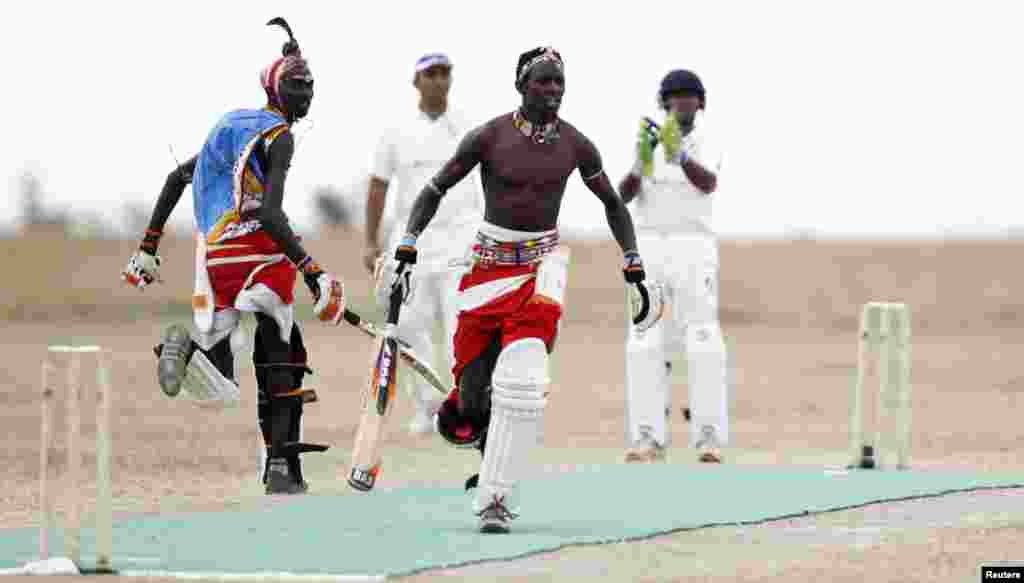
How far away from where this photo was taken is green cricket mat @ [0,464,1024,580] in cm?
932

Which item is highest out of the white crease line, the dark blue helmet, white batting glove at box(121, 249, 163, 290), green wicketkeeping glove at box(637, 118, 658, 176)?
the dark blue helmet

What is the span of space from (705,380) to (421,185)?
2642 mm

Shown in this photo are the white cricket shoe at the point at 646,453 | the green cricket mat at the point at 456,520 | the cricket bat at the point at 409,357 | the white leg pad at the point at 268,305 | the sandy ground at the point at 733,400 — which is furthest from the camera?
the white cricket shoe at the point at 646,453

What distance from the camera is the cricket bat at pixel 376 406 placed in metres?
10.5

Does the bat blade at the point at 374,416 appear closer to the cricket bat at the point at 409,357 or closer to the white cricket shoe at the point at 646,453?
the cricket bat at the point at 409,357

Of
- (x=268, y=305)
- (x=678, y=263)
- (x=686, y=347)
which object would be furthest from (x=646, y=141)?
(x=268, y=305)

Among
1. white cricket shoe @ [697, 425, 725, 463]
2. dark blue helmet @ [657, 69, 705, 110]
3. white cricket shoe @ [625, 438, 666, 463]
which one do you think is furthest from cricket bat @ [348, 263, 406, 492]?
dark blue helmet @ [657, 69, 705, 110]

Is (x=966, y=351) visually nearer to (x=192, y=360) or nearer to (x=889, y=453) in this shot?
(x=889, y=453)

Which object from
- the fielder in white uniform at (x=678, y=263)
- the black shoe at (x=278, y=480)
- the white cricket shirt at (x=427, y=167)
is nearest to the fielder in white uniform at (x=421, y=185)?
the white cricket shirt at (x=427, y=167)

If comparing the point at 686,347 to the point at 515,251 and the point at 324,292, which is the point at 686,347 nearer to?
the point at 324,292

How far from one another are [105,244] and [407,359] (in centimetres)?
3416

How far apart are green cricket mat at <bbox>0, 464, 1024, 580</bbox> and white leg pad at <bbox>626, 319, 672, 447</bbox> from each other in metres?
0.88

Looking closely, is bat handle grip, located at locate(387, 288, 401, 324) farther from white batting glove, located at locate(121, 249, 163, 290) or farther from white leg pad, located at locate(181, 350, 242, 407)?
white batting glove, located at locate(121, 249, 163, 290)

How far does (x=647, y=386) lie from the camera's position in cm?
1479
